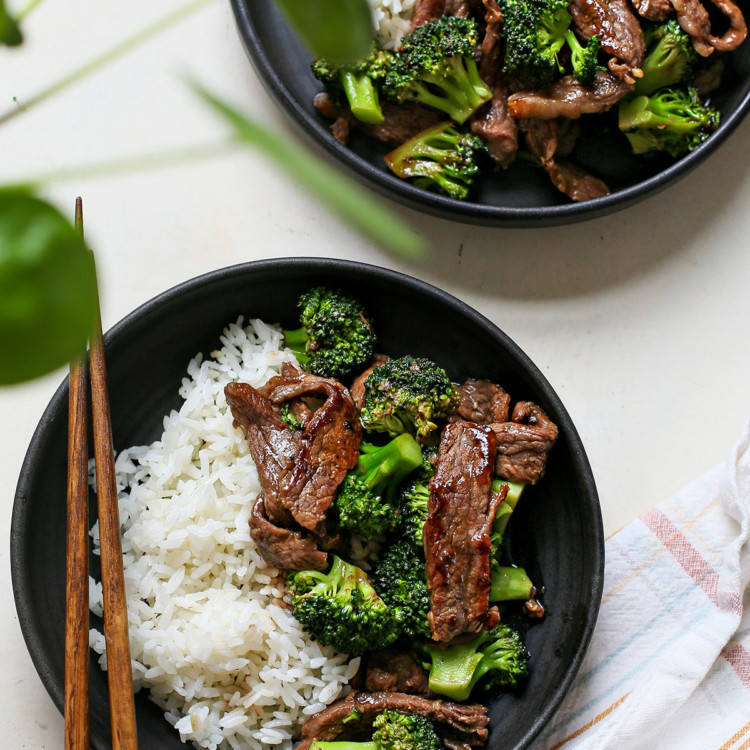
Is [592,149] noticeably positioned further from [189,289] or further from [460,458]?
[189,289]

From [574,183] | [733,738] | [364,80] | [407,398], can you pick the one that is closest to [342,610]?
[407,398]

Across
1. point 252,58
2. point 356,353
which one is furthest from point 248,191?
point 356,353

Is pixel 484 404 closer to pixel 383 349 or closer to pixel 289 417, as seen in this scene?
pixel 383 349

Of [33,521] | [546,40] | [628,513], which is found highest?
[546,40]

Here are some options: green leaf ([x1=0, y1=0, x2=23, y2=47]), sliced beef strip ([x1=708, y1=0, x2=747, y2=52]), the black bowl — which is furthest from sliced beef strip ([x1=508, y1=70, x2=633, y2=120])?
green leaf ([x1=0, y1=0, x2=23, y2=47])

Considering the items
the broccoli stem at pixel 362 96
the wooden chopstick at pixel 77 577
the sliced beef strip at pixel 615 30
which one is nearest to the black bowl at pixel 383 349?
the wooden chopstick at pixel 77 577

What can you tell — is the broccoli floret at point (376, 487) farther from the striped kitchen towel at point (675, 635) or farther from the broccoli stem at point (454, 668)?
the striped kitchen towel at point (675, 635)
